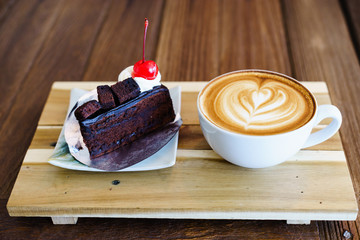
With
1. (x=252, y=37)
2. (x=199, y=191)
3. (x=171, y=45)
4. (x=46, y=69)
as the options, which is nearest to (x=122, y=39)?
(x=171, y=45)

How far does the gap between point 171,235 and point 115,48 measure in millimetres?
965

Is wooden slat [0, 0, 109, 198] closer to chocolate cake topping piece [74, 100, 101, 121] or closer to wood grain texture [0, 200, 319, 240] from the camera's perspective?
wood grain texture [0, 200, 319, 240]

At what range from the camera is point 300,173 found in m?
0.98

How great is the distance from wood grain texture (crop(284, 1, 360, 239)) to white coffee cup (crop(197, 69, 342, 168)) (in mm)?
227

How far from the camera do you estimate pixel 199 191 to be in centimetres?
94

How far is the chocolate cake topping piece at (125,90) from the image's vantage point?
104 cm

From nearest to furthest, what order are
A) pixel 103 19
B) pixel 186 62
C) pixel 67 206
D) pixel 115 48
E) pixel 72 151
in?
pixel 67 206, pixel 72 151, pixel 186 62, pixel 115 48, pixel 103 19

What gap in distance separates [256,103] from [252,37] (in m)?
0.79

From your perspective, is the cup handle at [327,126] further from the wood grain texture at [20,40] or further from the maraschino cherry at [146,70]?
the wood grain texture at [20,40]

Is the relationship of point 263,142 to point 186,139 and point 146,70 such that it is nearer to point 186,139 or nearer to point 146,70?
point 186,139

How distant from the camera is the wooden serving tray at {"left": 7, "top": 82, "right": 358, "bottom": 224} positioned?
2.97ft

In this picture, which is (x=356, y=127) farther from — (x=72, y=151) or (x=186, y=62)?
(x=72, y=151)

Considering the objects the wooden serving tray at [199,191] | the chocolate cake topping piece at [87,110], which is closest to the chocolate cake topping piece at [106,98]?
the chocolate cake topping piece at [87,110]

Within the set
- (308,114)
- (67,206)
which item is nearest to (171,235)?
(67,206)
